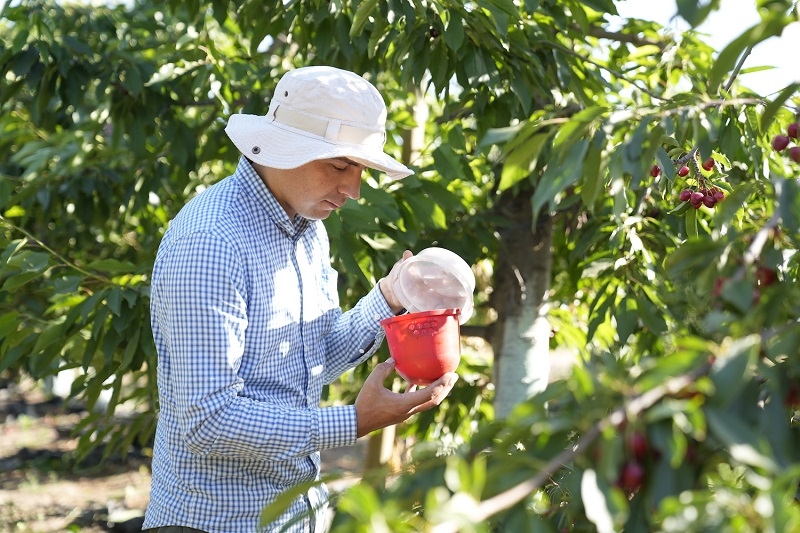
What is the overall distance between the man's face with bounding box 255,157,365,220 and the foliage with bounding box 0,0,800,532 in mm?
298

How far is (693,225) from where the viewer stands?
7.15ft

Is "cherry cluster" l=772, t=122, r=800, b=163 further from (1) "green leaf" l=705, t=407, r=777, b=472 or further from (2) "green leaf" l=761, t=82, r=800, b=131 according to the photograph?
(1) "green leaf" l=705, t=407, r=777, b=472

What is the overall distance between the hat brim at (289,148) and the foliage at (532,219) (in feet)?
0.87

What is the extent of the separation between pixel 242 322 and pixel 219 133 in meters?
1.75

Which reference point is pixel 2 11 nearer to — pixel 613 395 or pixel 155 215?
pixel 155 215

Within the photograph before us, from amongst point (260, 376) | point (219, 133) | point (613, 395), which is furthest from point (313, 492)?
point (219, 133)

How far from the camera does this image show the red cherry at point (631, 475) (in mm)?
1033

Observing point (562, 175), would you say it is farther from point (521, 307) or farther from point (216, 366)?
point (521, 307)

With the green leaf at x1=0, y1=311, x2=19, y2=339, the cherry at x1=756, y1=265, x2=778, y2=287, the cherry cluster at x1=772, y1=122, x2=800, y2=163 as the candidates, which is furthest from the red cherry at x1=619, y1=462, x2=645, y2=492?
the green leaf at x1=0, y1=311, x2=19, y2=339

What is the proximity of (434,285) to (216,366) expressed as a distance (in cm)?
65

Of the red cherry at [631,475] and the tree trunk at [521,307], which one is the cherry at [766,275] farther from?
the tree trunk at [521,307]

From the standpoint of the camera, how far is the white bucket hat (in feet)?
6.44

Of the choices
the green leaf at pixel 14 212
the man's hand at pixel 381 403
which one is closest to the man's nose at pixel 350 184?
the man's hand at pixel 381 403

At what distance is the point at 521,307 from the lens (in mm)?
3500
